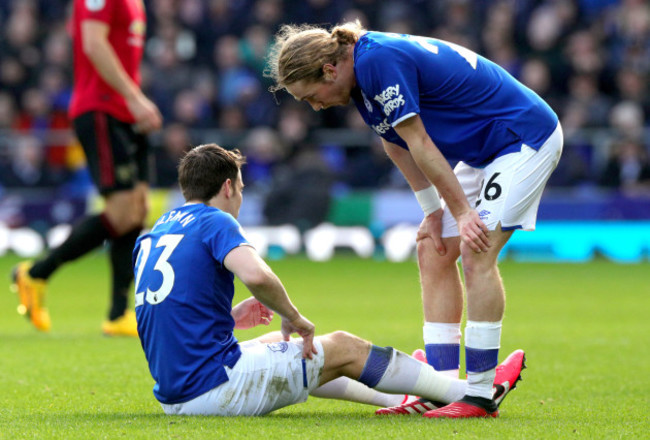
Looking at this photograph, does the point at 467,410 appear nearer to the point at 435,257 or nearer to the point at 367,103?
the point at 435,257

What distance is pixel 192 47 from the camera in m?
19.5

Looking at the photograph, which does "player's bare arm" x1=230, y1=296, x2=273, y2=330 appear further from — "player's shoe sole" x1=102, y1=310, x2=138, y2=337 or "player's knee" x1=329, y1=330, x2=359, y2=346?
"player's shoe sole" x1=102, y1=310, x2=138, y2=337

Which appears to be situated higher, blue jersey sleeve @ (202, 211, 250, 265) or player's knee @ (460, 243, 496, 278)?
blue jersey sleeve @ (202, 211, 250, 265)

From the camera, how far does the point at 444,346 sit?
5.34m

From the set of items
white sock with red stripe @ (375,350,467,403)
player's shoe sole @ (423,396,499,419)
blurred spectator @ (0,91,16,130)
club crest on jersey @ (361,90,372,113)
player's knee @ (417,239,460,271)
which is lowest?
blurred spectator @ (0,91,16,130)

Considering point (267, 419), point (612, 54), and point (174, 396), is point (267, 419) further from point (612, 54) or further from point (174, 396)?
point (612, 54)

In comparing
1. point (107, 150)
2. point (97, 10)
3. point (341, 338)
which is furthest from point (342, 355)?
point (97, 10)

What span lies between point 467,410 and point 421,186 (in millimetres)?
1209

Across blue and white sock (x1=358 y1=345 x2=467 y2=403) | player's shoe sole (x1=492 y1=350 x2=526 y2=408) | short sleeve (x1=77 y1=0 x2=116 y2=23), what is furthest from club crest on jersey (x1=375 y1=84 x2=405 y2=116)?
short sleeve (x1=77 y1=0 x2=116 y2=23)

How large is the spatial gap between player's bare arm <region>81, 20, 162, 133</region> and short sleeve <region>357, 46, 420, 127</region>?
330 centimetres

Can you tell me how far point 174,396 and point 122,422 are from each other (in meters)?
0.23

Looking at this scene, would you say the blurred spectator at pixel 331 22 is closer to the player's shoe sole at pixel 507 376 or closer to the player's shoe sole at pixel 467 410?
the player's shoe sole at pixel 507 376

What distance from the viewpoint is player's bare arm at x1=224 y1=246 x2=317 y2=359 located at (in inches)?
169

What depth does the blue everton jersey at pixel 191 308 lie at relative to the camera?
14.7 feet
